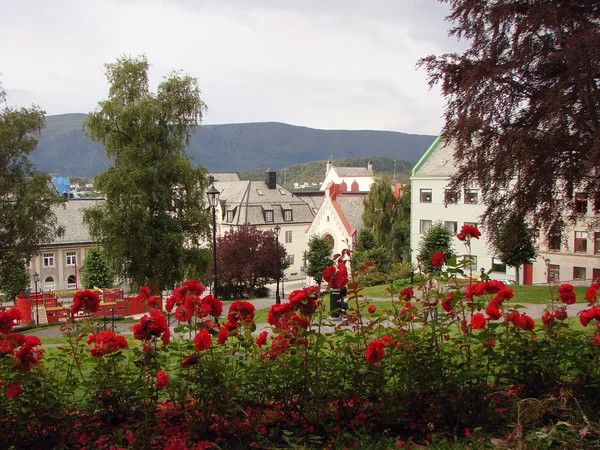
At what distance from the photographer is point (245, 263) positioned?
45.8m

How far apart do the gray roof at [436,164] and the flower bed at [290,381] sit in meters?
43.8

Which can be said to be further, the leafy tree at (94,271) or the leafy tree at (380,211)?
the leafy tree at (380,211)

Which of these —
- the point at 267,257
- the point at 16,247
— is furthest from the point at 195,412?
the point at 267,257

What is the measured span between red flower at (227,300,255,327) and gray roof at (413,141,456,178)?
44.6 metres

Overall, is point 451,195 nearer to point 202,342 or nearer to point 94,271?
point 202,342

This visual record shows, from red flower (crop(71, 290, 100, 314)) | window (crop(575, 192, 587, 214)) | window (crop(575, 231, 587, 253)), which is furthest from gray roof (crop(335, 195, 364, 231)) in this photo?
red flower (crop(71, 290, 100, 314))

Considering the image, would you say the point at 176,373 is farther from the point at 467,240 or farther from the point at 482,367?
the point at 467,240

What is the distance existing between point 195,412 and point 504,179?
15964mm

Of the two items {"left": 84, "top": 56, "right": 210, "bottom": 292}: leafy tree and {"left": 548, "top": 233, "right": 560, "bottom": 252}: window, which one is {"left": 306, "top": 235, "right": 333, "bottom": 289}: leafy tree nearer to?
{"left": 84, "top": 56, "right": 210, "bottom": 292}: leafy tree

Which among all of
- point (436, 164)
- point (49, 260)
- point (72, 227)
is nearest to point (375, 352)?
point (436, 164)

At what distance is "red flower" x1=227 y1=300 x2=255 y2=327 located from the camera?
5.09 meters

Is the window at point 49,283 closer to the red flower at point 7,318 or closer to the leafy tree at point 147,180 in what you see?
the leafy tree at point 147,180

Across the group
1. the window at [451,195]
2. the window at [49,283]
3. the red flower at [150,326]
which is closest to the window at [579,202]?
the window at [451,195]

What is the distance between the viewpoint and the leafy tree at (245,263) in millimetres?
45562
